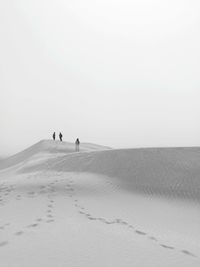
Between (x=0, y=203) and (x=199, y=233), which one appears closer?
(x=199, y=233)

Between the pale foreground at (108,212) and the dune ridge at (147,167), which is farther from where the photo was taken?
the dune ridge at (147,167)

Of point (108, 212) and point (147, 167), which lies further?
point (147, 167)

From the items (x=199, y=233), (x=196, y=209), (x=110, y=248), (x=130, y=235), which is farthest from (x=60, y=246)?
(x=196, y=209)

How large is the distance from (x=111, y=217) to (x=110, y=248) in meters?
2.47

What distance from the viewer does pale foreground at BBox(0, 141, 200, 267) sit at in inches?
178

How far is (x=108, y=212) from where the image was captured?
778 centimetres

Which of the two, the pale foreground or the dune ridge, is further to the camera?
the dune ridge

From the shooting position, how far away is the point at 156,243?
5246mm

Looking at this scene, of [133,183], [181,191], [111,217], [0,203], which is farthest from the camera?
[133,183]

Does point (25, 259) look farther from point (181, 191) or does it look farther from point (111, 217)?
point (181, 191)

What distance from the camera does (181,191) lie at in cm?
1040

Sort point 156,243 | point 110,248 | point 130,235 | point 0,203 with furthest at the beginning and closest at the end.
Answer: point 0,203 < point 130,235 < point 156,243 < point 110,248

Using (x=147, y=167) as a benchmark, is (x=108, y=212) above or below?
below

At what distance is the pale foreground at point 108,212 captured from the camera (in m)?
4.51
